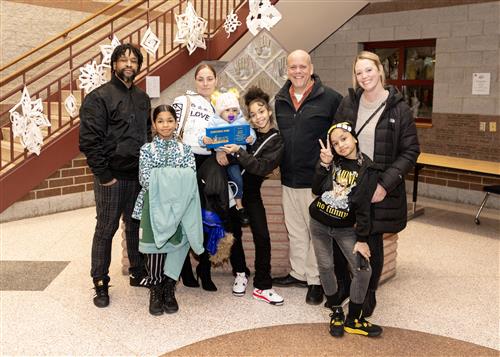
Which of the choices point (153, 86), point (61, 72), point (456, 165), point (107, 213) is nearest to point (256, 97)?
point (107, 213)

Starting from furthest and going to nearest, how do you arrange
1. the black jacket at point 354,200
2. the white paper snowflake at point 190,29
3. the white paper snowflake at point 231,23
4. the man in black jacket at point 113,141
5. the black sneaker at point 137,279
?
the white paper snowflake at point 231,23 < the white paper snowflake at point 190,29 < the black sneaker at point 137,279 < the man in black jacket at point 113,141 < the black jacket at point 354,200

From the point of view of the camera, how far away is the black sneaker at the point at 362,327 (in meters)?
2.81

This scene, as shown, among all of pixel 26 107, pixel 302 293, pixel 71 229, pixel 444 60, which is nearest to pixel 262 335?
pixel 302 293

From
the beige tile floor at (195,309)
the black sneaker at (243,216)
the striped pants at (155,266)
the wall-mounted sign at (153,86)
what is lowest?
the beige tile floor at (195,309)

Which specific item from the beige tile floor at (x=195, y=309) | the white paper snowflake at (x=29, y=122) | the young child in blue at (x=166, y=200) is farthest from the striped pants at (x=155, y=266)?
the white paper snowflake at (x=29, y=122)

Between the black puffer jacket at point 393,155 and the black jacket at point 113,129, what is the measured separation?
4.74 ft

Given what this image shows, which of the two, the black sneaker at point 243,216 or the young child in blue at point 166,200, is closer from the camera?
the young child in blue at point 166,200

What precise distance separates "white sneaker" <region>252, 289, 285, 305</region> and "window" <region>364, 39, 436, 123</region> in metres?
4.55

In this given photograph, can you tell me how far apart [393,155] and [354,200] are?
0.33m

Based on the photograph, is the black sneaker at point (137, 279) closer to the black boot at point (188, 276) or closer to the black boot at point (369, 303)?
the black boot at point (188, 276)

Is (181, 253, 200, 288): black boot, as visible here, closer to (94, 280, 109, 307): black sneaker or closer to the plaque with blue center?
(94, 280, 109, 307): black sneaker

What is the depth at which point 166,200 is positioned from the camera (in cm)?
294

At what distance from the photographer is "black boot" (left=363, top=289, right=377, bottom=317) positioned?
9.58ft

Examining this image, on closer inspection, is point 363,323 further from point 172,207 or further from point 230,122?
point 230,122
